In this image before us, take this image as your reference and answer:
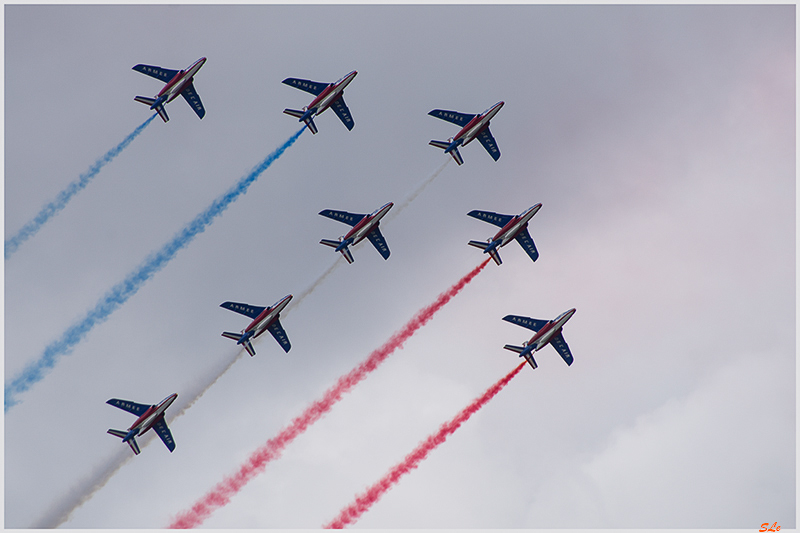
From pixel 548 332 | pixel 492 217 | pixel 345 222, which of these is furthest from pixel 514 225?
pixel 345 222

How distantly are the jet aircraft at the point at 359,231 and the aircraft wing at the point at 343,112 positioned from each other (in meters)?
11.0

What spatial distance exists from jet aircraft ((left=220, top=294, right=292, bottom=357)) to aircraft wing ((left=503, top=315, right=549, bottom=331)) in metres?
24.7

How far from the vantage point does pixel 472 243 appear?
317ft

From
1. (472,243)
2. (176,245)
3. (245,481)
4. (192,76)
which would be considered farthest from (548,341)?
(192,76)

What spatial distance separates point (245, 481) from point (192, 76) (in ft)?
148

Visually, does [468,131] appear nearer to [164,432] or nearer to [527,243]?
[527,243]

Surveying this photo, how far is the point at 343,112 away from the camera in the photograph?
103m

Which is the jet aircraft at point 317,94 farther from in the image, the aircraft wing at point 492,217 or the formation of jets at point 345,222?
the aircraft wing at point 492,217

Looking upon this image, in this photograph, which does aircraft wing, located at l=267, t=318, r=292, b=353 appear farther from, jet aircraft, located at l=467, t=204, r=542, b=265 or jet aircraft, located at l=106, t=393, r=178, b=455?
jet aircraft, located at l=467, t=204, r=542, b=265

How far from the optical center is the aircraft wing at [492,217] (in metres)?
101

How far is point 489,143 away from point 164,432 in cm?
4893

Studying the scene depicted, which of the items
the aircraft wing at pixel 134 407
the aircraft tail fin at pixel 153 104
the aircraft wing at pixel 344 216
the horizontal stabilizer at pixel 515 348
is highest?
the aircraft tail fin at pixel 153 104

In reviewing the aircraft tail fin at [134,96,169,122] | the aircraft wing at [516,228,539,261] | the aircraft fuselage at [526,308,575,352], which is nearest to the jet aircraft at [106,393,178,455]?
the aircraft tail fin at [134,96,169,122]

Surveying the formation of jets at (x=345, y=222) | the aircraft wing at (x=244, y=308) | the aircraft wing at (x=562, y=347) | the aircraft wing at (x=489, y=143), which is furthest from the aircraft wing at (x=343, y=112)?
the aircraft wing at (x=562, y=347)
